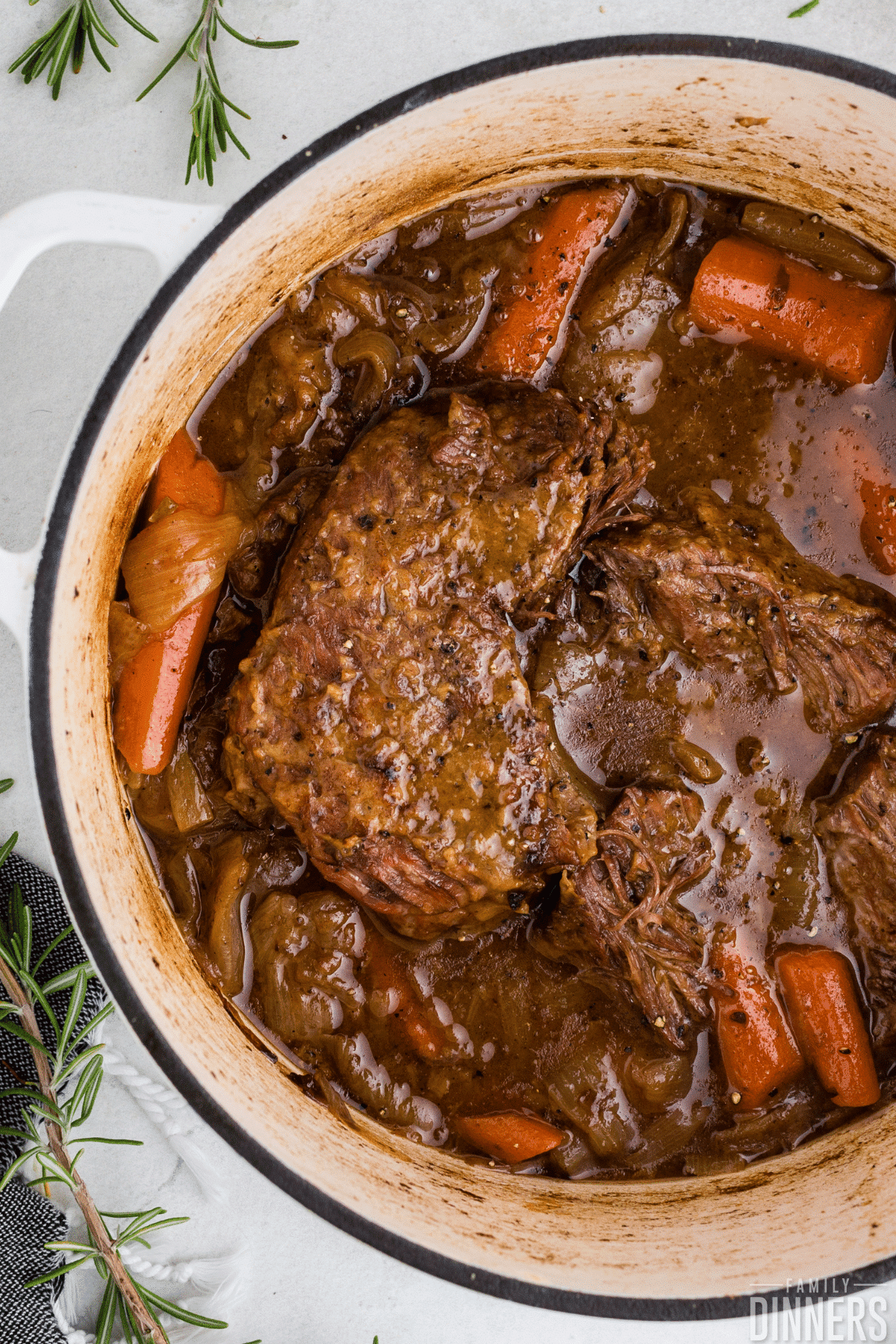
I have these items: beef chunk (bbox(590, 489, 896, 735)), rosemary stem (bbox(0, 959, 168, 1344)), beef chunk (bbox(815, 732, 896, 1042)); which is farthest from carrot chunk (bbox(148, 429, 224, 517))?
beef chunk (bbox(815, 732, 896, 1042))

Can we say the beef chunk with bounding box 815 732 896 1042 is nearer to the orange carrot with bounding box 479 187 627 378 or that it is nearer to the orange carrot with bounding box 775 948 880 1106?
the orange carrot with bounding box 775 948 880 1106

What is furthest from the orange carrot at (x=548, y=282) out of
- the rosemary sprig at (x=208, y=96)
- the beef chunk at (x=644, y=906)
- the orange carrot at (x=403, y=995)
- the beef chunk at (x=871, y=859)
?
the orange carrot at (x=403, y=995)

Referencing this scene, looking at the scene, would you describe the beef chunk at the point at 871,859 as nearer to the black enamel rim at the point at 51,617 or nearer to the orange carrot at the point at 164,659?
the black enamel rim at the point at 51,617

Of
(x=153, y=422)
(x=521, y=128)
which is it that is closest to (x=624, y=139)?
(x=521, y=128)

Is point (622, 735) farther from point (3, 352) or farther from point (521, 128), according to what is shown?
point (3, 352)

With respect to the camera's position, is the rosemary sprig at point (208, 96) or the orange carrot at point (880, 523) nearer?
the rosemary sprig at point (208, 96)
